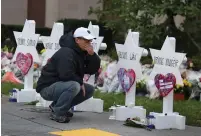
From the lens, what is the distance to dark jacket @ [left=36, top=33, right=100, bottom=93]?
716 centimetres

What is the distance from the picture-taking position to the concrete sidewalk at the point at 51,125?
6.72 metres

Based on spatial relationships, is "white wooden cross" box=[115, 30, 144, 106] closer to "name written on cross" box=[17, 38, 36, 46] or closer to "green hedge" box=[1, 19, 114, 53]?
"name written on cross" box=[17, 38, 36, 46]

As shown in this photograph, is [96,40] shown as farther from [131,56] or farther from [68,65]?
[68,65]

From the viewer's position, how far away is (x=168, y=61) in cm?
723

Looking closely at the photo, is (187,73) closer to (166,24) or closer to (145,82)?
(145,82)

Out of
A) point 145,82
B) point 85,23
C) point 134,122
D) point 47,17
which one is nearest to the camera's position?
A: point 134,122

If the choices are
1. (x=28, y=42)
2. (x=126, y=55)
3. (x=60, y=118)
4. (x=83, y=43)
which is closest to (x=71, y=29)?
(x=28, y=42)

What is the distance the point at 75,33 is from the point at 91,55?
1.30ft

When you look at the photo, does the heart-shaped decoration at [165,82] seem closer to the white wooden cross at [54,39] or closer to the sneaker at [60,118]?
the sneaker at [60,118]

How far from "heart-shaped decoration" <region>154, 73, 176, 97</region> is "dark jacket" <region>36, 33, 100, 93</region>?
37.1 inches

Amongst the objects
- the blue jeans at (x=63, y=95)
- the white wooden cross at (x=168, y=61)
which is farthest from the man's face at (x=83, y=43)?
the white wooden cross at (x=168, y=61)

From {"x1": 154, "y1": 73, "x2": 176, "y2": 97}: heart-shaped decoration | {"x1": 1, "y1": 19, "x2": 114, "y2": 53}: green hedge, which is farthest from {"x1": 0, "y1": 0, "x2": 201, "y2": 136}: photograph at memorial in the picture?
{"x1": 1, "y1": 19, "x2": 114, "y2": 53}: green hedge

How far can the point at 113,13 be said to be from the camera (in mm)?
13523

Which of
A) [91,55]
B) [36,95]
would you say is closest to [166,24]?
[36,95]
